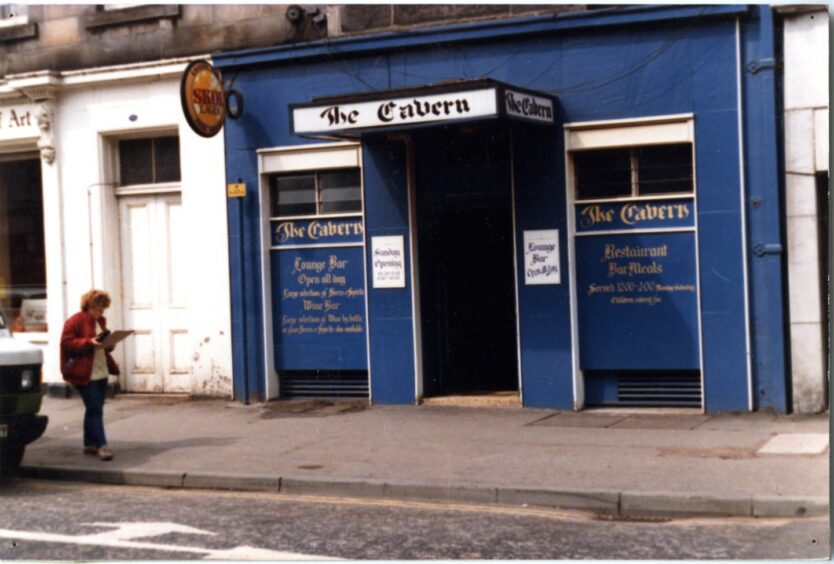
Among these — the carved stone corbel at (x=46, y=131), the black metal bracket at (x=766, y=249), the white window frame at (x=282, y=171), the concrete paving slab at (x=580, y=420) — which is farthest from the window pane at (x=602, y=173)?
the carved stone corbel at (x=46, y=131)

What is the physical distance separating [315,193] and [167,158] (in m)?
2.51

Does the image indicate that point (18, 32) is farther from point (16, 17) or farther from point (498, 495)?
point (498, 495)

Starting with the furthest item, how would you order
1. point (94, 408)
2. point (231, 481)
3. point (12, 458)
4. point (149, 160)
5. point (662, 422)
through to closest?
point (149, 160)
point (662, 422)
point (94, 408)
point (12, 458)
point (231, 481)

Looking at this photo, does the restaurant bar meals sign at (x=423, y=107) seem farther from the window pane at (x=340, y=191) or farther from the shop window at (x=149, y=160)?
the shop window at (x=149, y=160)

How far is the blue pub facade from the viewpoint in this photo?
1265 cm

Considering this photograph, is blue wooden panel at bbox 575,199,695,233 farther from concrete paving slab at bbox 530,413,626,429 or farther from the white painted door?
the white painted door

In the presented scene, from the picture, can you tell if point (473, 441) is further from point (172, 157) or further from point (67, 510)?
point (172, 157)

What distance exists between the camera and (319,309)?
49.4 ft

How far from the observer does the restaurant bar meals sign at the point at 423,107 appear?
40.4 feet

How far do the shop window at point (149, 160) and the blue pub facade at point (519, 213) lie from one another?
1150 mm

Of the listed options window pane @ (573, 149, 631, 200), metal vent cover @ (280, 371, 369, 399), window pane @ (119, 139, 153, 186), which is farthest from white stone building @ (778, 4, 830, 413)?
window pane @ (119, 139, 153, 186)

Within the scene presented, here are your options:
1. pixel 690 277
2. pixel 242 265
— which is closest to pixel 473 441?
pixel 690 277

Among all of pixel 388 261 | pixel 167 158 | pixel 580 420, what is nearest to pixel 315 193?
pixel 388 261

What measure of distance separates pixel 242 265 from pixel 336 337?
165 centimetres
